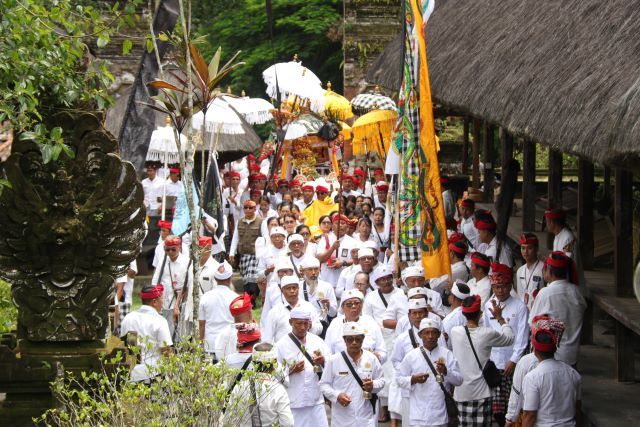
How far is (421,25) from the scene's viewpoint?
38.7 feet

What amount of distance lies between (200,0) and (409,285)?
32145 mm

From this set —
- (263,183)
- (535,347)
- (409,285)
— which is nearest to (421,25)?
(409,285)

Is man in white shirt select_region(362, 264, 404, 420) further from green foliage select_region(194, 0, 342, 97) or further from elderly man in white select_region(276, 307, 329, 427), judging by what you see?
green foliage select_region(194, 0, 342, 97)

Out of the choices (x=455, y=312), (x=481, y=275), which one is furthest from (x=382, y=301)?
(x=455, y=312)

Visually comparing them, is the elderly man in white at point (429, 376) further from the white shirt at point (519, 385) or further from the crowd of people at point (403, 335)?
the white shirt at point (519, 385)

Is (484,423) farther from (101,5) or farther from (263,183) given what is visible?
(101,5)

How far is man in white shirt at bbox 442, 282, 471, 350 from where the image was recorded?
11.8 meters

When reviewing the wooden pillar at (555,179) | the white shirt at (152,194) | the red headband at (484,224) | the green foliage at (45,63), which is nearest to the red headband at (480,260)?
the red headband at (484,224)

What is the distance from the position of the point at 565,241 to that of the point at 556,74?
3607mm

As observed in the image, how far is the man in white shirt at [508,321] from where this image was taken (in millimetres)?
11641

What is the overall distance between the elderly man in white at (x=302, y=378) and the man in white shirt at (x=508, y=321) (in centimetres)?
188

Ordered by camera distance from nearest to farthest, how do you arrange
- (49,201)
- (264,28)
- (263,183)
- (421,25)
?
(49,201) → (421,25) → (263,183) → (264,28)

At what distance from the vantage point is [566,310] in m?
11.1

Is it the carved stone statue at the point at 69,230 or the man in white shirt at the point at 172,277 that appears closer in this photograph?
the carved stone statue at the point at 69,230
